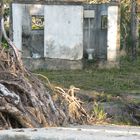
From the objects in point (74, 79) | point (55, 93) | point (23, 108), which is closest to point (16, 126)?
point (23, 108)

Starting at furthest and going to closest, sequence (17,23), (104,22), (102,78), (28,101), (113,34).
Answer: (104,22), (17,23), (113,34), (102,78), (28,101)

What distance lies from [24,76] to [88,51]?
43.2 feet

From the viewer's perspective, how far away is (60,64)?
20172 millimetres

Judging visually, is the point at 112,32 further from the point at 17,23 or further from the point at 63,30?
Result: the point at 17,23

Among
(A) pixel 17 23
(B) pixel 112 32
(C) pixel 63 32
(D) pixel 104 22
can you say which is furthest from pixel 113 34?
(A) pixel 17 23

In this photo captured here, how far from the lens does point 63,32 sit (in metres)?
20.2

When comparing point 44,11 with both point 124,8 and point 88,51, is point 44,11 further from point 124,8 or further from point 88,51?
point 124,8

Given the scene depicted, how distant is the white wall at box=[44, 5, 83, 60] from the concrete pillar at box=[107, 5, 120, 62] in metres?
0.98

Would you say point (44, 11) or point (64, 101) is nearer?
point (64, 101)

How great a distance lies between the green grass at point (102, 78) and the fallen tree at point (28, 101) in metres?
6.55

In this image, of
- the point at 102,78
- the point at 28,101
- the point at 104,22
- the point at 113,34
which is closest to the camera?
the point at 28,101

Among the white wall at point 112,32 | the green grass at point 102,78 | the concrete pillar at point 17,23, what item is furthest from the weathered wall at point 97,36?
the concrete pillar at point 17,23

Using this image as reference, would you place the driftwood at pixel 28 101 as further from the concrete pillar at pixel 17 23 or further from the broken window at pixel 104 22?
the broken window at pixel 104 22

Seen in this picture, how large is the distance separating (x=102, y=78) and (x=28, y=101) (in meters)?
10.8
